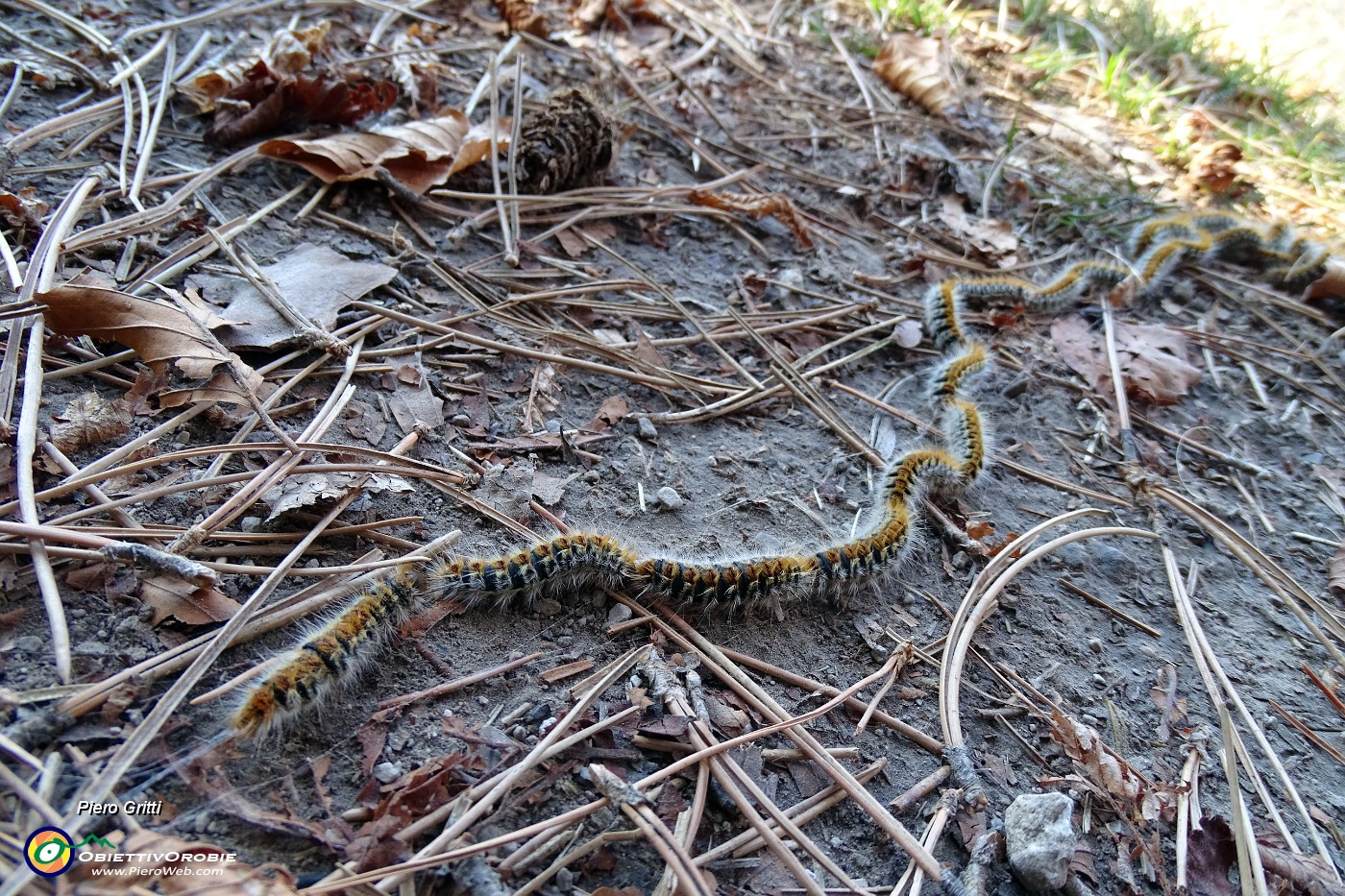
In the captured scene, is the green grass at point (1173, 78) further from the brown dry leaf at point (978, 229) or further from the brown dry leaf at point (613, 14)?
the brown dry leaf at point (613, 14)

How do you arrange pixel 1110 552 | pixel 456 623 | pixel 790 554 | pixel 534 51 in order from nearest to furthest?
pixel 456 623, pixel 790 554, pixel 1110 552, pixel 534 51

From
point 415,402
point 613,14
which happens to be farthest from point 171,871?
point 613,14

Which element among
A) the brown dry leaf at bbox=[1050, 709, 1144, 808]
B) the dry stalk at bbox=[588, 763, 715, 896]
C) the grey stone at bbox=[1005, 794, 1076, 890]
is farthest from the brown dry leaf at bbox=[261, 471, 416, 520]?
the brown dry leaf at bbox=[1050, 709, 1144, 808]

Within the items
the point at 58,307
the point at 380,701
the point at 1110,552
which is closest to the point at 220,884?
the point at 380,701

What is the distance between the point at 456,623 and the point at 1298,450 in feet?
12.5

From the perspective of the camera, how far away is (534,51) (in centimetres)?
467

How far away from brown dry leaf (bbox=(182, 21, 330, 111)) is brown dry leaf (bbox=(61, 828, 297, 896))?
3.06 metres

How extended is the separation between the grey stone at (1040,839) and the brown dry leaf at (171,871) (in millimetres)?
1566

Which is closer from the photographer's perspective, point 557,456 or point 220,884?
point 220,884

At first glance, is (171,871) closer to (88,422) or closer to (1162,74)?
(88,422)

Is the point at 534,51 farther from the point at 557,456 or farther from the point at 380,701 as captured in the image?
the point at 380,701

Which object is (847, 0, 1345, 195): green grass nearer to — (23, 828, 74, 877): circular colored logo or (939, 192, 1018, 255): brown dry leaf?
(939, 192, 1018, 255): brown dry leaf

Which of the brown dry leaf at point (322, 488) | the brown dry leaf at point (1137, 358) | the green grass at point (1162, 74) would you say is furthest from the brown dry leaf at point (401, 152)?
the green grass at point (1162, 74)

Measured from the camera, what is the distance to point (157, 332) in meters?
2.31
